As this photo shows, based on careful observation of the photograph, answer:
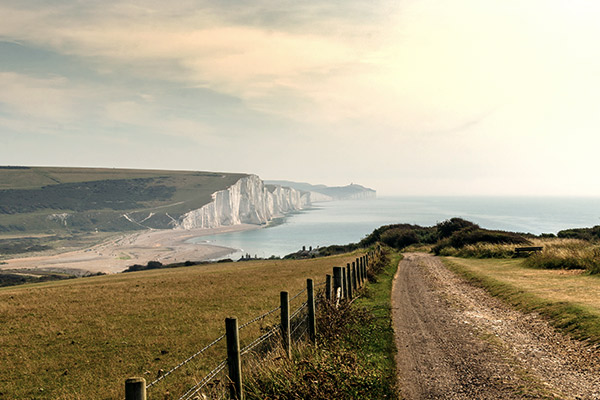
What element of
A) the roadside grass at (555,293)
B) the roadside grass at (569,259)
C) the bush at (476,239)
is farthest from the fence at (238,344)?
the bush at (476,239)

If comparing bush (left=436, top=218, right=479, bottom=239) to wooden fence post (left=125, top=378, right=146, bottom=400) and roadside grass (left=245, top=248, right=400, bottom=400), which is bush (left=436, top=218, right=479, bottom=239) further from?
wooden fence post (left=125, top=378, right=146, bottom=400)

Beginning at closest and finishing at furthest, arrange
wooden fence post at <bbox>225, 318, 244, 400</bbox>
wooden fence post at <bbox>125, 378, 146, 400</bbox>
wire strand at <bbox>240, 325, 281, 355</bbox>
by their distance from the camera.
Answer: wooden fence post at <bbox>125, 378, 146, 400</bbox> < wooden fence post at <bbox>225, 318, 244, 400</bbox> < wire strand at <bbox>240, 325, 281, 355</bbox>

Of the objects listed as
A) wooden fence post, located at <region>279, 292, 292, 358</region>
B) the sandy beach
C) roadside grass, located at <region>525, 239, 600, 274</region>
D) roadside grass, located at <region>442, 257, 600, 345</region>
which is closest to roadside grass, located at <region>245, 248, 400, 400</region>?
wooden fence post, located at <region>279, 292, 292, 358</region>

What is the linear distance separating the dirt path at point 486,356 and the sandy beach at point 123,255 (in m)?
98.4

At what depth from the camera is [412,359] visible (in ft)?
33.7

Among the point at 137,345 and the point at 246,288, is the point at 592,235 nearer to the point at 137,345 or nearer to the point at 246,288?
the point at 246,288

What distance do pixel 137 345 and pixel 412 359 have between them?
831cm

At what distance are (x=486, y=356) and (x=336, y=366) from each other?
15.2 ft

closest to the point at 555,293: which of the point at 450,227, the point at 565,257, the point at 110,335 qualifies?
the point at 565,257

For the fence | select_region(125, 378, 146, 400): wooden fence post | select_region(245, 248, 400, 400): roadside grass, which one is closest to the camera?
select_region(125, 378, 146, 400): wooden fence post

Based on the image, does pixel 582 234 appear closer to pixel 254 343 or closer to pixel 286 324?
pixel 286 324

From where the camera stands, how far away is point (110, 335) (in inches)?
568

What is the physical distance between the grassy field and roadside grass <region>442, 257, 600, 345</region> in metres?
9.41

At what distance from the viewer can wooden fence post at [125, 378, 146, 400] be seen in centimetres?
383
